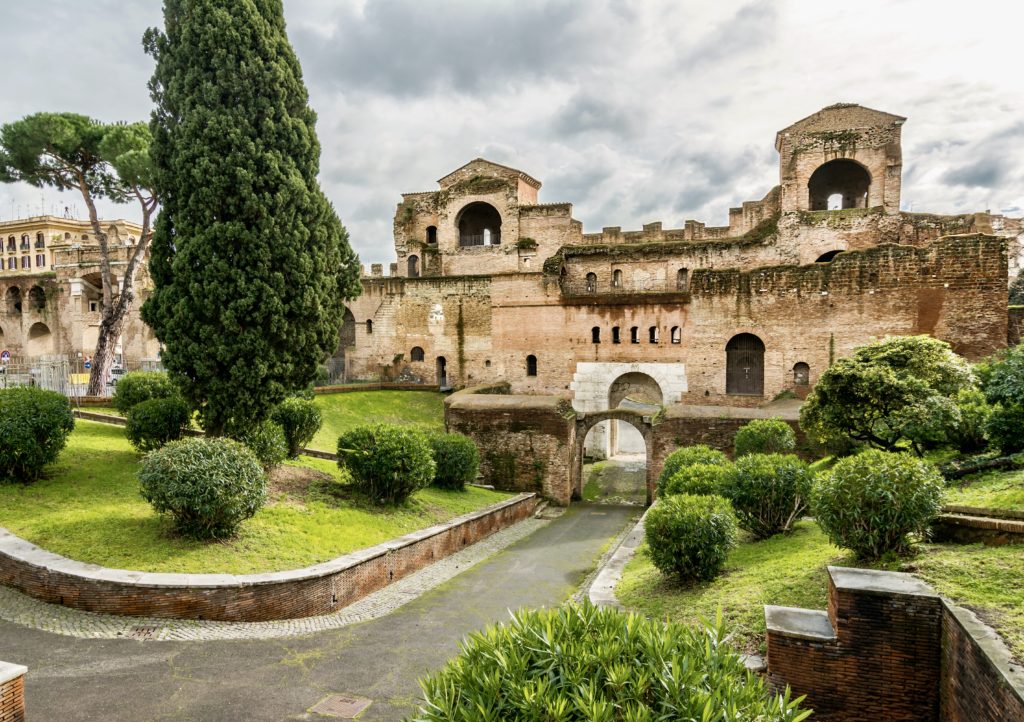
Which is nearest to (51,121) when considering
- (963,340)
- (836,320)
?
(836,320)

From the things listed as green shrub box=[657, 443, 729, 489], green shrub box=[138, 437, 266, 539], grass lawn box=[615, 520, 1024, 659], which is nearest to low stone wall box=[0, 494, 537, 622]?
green shrub box=[138, 437, 266, 539]

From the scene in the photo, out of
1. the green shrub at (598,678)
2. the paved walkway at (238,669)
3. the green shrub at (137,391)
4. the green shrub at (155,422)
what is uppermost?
the green shrub at (137,391)

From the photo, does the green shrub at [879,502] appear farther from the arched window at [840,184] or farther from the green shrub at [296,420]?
the arched window at [840,184]

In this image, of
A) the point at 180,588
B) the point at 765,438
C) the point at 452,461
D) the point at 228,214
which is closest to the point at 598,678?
the point at 180,588

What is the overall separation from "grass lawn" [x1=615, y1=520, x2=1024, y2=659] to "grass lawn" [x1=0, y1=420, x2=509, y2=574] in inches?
202

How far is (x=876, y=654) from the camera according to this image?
523cm

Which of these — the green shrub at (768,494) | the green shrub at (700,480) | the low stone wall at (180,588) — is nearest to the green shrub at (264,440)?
the low stone wall at (180,588)

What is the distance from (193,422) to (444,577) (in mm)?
8214

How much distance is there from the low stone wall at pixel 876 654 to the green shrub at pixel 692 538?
2.69 metres

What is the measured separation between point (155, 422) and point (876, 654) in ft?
40.9

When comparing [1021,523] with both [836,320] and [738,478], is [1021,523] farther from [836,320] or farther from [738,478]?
[836,320]

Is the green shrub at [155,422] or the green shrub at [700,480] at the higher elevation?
the green shrub at [155,422]

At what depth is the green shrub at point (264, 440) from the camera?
1179 centimetres

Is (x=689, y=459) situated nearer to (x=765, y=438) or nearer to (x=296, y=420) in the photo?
(x=765, y=438)
